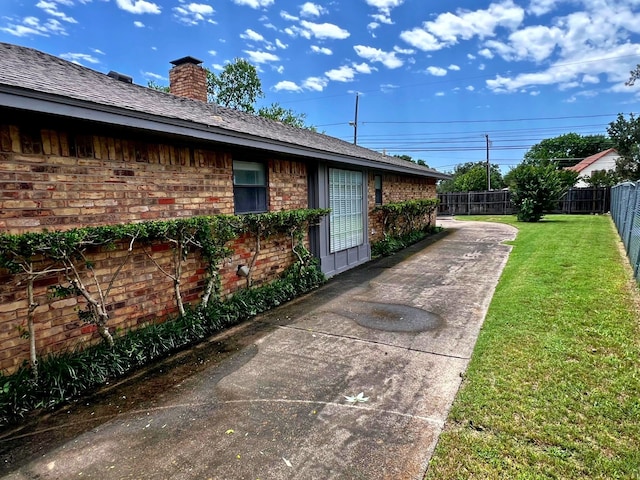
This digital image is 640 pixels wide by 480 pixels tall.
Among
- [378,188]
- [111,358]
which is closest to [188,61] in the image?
[378,188]

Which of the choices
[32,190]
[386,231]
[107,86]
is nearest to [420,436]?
A: [32,190]

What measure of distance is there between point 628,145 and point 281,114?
26.8 m

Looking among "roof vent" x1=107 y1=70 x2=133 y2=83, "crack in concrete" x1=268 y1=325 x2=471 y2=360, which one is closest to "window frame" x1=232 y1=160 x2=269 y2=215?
"crack in concrete" x1=268 y1=325 x2=471 y2=360

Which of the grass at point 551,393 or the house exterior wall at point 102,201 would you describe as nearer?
the grass at point 551,393

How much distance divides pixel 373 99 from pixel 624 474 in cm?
3514

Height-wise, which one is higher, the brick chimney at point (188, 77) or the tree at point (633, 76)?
the tree at point (633, 76)

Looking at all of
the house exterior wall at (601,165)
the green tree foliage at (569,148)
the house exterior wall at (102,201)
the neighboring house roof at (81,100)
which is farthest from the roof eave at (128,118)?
the green tree foliage at (569,148)

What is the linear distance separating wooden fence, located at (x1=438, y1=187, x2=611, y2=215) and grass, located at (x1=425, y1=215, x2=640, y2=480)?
1790cm

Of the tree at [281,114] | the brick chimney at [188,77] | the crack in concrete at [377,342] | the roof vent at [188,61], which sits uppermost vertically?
the tree at [281,114]

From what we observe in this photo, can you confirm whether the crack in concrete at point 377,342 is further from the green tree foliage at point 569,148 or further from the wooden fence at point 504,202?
the green tree foliage at point 569,148

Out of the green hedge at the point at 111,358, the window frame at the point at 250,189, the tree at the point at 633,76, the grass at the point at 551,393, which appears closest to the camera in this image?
the grass at the point at 551,393

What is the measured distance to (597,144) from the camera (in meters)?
55.6

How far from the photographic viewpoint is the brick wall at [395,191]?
1035cm

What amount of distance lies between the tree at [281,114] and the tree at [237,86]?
114 centimetres
